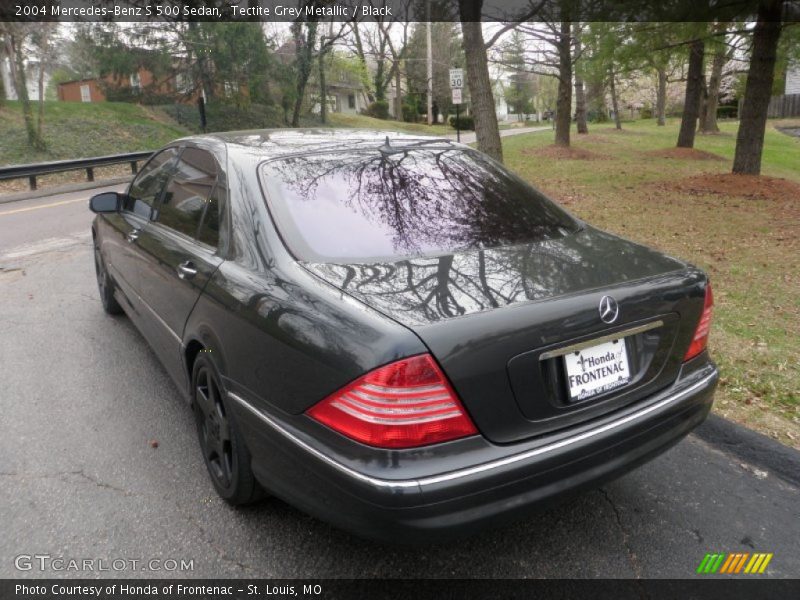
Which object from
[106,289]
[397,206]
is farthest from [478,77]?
[397,206]

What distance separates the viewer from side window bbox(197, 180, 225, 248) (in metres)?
2.88

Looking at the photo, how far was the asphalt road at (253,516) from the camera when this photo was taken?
2475 mm

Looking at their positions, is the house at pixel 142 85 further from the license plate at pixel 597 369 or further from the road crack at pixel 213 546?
the license plate at pixel 597 369

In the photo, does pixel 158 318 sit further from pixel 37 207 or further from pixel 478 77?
pixel 37 207

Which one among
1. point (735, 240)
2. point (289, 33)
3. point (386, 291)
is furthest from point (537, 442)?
point (289, 33)

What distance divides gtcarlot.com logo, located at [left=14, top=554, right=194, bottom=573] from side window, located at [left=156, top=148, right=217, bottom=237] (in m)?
1.53

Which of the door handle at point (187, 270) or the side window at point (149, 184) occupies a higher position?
the side window at point (149, 184)

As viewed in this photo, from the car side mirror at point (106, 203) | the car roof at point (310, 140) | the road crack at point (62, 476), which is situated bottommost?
the road crack at point (62, 476)

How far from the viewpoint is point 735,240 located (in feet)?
25.2

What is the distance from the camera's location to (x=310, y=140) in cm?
329

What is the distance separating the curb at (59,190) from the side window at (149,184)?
11816 mm

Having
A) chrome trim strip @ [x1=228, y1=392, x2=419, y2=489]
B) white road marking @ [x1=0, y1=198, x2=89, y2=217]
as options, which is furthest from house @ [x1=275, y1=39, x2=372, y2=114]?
chrome trim strip @ [x1=228, y1=392, x2=419, y2=489]

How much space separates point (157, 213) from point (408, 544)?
8.80 ft

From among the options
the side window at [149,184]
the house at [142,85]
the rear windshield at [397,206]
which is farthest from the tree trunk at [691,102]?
the house at [142,85]
